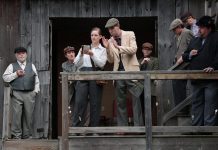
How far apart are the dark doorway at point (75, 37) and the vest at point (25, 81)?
90.4 inches

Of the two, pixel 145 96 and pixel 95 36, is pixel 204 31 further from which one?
pixel 95 36

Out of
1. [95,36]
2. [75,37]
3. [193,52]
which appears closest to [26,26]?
[95,36]

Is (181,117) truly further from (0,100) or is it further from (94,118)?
(0,100)

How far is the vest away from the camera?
10.9m

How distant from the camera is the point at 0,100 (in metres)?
12.0

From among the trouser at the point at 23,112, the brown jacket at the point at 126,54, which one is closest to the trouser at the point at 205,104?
the brown jacket at the point at 126,54

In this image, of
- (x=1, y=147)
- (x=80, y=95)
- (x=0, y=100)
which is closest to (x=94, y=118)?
(x=80, y=95)

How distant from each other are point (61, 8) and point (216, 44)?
4.12 metres

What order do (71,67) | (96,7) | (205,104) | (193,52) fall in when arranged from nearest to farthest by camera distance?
(205,104), (193,52), (71,67), (96,7)

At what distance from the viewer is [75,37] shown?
15742 millimetres

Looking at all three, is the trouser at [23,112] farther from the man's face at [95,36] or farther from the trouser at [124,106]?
the trouser at [124,106]

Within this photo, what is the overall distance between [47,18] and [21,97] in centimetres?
200

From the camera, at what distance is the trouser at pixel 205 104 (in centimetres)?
903

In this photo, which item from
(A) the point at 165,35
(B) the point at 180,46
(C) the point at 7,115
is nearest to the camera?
(B) the point at 180,46
